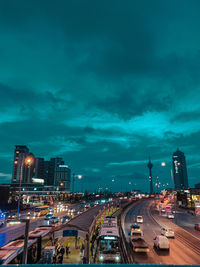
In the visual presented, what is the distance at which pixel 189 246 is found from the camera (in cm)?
2556

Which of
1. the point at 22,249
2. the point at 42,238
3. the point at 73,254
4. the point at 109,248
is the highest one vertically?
the point at 22,249

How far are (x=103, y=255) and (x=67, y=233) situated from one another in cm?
503

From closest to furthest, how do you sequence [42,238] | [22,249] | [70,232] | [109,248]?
[22,249] < [109,248] < [70,232] < [42,238]

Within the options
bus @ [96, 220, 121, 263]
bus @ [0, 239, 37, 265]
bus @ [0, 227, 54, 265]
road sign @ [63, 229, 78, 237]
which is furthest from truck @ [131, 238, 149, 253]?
bus @ [0, 239, 37, 265]

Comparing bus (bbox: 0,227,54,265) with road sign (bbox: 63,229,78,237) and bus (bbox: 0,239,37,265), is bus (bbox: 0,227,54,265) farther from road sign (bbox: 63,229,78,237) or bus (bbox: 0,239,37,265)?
road sign (bbox: 63,229,78,237)

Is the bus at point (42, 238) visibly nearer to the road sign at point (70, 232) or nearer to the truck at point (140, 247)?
the road sign at point (70, 232)

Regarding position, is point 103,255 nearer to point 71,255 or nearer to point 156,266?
point 71,255

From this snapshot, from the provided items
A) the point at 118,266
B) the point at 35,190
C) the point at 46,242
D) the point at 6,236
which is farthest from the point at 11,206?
the point at 35,190

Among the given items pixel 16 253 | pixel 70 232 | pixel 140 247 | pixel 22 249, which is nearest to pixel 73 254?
pixel 70 232

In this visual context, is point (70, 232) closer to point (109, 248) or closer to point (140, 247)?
point (109, 248)

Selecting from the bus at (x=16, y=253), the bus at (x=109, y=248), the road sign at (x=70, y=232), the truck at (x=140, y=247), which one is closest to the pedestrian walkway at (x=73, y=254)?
the road sign at (x=70, y=232)

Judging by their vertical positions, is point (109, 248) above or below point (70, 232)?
below

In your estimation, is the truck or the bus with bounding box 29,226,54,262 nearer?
the bus with bounding box 29,226,54,262

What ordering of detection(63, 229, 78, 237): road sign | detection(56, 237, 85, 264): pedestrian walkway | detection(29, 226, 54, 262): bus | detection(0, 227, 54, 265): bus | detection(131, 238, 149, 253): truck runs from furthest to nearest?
1. detection(131, 238, 149, 253): truck
2. detection(63, 229, 78, 237): road sign
3. detection(56, 237, 85, 264): pedestrian walkway
4. detection(29, 226, 54, 262): bus
5. detection(0, 227, 54, 265): bus
